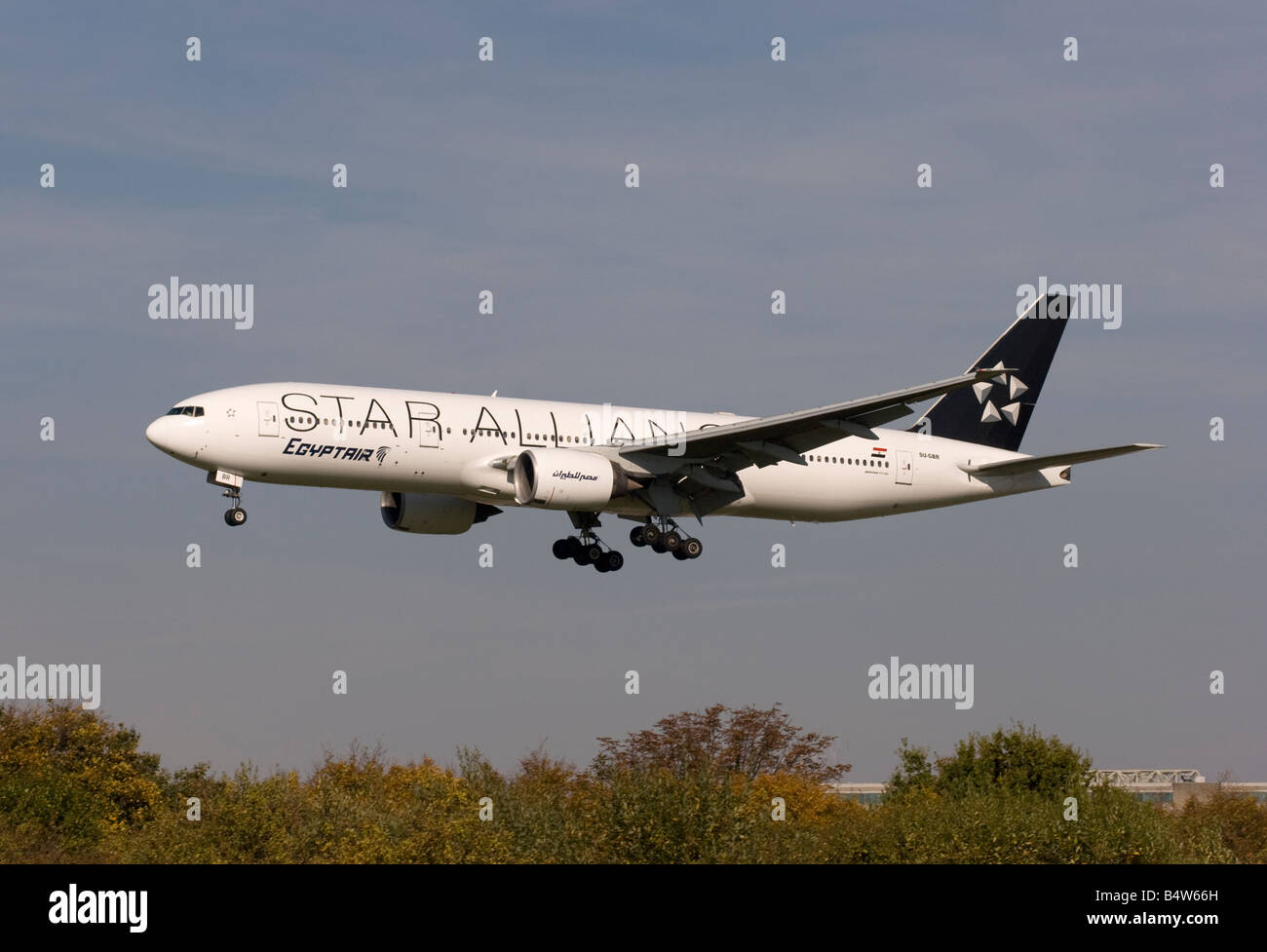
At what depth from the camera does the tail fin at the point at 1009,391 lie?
50781 mm

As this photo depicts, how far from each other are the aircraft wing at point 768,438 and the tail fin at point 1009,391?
918 cm

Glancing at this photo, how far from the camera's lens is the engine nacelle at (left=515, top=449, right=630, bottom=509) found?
39.4 m

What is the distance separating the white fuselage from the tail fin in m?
6.90

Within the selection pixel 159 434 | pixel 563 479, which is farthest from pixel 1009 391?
pixel 159 434

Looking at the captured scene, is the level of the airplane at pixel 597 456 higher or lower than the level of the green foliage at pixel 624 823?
higher

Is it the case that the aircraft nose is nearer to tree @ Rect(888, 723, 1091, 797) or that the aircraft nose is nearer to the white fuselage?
the white fuselage

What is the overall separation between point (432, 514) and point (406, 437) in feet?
23.5

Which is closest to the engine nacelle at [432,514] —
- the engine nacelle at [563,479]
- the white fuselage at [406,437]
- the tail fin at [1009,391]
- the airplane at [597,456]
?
the airplane at [597,456]

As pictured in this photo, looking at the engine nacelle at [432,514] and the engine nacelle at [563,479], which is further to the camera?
the engine nacelle at [432,514]

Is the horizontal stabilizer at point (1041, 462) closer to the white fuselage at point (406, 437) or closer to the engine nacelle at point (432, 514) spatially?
the white fuselage at point (406, 437)

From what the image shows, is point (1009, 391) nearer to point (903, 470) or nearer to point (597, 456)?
point (903, 470)

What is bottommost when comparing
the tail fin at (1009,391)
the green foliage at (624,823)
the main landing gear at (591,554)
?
the green foliage at (624,823)

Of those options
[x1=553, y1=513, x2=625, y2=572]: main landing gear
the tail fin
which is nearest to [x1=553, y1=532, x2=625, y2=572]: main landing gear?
[x1=553, y1=513, x2=625, y2=572]: main landing gear
